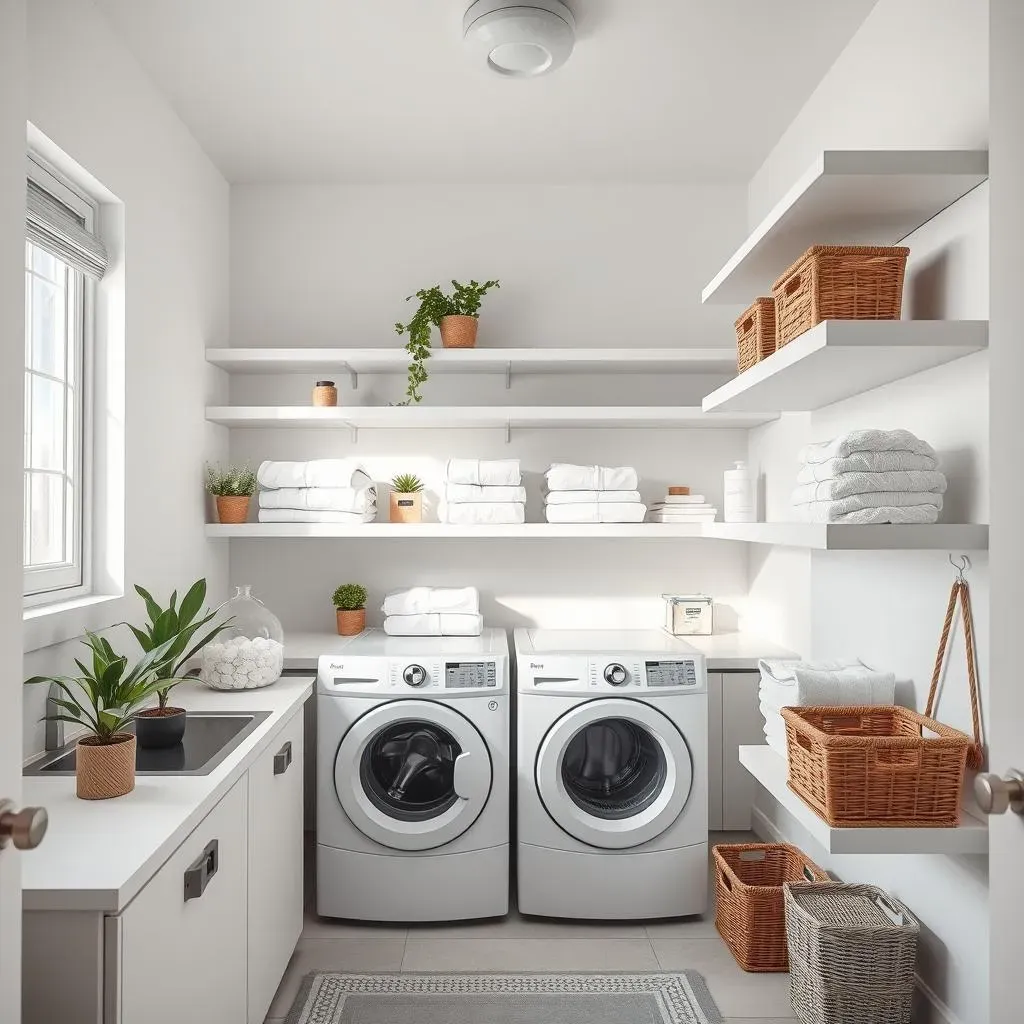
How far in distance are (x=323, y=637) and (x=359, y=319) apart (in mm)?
1290

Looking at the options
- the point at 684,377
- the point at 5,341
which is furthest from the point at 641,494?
the point at 5,341

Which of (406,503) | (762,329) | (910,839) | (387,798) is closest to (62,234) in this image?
(406,503)

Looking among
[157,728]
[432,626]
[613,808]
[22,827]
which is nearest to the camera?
[22,827]

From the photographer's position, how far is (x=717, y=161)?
325cm

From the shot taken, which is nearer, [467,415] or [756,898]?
[756,898]

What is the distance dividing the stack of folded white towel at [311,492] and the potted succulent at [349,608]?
1.05 feet

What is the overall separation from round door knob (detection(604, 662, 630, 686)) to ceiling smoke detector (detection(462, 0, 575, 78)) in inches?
70.9

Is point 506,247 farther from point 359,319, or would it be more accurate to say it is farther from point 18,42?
point 18,42

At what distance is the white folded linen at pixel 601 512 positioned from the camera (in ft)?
10.5

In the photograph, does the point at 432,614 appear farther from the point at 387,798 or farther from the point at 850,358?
the point at 850,358

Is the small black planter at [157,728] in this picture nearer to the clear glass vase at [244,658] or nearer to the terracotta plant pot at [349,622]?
the clear glass vase at [244,658]

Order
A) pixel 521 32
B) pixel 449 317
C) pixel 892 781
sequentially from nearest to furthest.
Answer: pixel 892 781
pixel 521 32
pixel 449 317

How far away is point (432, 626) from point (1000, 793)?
93.9 inches

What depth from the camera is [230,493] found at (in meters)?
3.17
